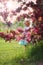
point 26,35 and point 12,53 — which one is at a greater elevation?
point 26,35

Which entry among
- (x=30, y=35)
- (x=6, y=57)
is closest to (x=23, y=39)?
(x=30, y=35)

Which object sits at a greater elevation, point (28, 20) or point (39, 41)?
point (28, 20)

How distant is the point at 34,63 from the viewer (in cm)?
235

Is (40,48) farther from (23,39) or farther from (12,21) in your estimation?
(12,21)

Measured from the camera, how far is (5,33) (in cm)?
231

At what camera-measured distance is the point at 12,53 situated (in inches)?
90.7

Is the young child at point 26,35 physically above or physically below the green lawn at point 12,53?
above

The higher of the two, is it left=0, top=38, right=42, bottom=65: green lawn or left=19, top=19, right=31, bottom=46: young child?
left=19, top=19, right=31, bottom=46: young child

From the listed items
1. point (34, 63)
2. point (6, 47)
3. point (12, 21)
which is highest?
point (12, 21)

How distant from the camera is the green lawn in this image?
229 centimetres

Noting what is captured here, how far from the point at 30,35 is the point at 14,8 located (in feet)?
0.95

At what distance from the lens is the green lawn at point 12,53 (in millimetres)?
2293

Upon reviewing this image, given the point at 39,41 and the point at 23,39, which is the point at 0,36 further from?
the point at 39,41

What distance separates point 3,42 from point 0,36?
0.06 metres
